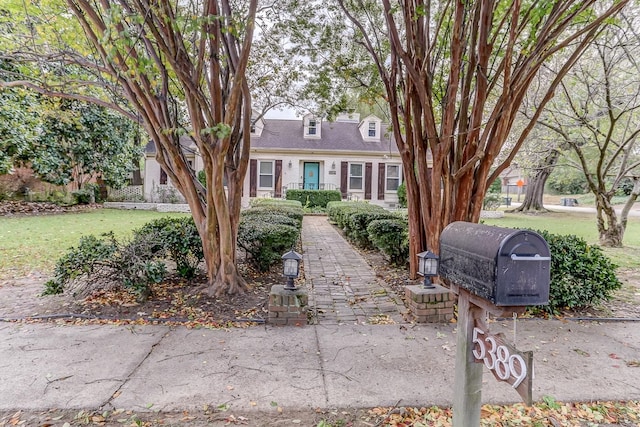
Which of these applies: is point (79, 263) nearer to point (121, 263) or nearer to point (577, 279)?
point (121, 263)

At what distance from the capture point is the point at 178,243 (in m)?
4.80

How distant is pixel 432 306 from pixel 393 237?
2.32 m

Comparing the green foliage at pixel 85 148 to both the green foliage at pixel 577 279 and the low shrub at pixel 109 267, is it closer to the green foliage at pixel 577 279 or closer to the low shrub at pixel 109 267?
the low shrub at pixel 109 267

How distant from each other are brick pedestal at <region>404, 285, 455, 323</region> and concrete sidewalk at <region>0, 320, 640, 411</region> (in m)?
0.16

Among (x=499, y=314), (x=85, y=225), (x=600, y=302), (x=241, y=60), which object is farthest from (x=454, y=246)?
(x=85, y=225)

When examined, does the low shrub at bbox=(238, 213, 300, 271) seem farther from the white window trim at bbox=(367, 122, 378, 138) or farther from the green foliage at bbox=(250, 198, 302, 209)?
the white window trim at bbox=(367, 122, 378, 138)

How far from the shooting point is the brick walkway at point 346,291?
417cm

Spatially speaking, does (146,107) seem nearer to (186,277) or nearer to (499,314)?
(186,277)

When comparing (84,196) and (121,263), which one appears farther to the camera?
(84,196)

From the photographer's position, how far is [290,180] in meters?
19.9

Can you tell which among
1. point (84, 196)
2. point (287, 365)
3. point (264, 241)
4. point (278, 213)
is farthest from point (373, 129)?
point (287, 365)

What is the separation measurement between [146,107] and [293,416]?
366cm

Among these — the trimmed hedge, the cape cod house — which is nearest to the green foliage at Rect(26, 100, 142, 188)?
the cape cod house

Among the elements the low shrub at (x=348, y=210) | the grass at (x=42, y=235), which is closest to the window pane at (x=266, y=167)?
the low shrub at (x=348, y=210)
